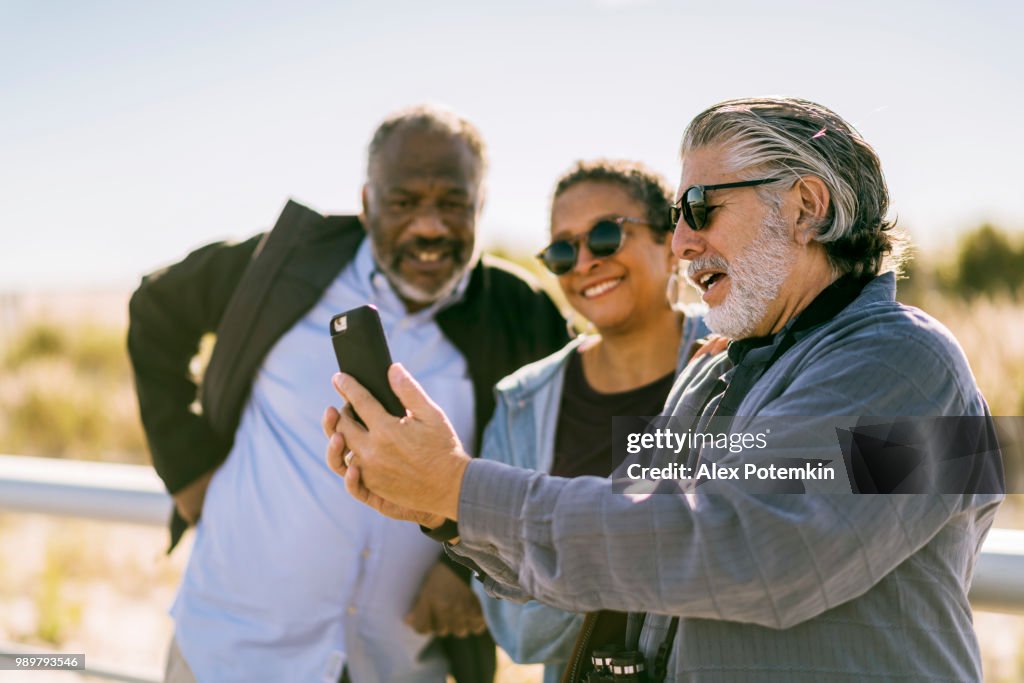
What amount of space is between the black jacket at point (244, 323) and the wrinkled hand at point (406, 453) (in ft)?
4.77

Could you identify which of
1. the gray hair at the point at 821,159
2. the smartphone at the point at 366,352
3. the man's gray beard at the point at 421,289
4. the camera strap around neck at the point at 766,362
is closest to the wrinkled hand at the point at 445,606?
the man's gray beard at the point at 421,289

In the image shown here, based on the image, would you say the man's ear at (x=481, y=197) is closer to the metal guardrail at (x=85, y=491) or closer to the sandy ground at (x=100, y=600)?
the metal guardrail at (x=85, y=491)

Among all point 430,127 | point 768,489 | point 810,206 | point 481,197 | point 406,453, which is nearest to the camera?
point 768,489

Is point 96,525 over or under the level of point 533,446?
under

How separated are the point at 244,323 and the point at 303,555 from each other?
854mm

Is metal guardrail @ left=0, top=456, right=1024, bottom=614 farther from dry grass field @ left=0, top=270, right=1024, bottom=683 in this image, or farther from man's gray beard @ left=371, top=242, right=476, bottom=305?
man's gray beard @ left=371, top=242, right=476, bottom=305

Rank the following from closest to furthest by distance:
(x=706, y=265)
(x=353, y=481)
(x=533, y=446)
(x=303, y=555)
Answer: (x=353, y=481), (x=706, y=265), (x=533, y=446), (x=303, y=555)

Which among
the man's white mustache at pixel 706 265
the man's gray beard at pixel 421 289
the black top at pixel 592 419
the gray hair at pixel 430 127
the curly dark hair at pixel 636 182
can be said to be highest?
the gray hair at pixel 430 127

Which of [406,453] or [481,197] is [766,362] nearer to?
[406,453]

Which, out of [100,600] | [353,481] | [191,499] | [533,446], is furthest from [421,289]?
[100,600]

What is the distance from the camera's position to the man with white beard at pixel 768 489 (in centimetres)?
148

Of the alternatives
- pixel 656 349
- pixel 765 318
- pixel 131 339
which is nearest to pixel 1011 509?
pixel 656 349

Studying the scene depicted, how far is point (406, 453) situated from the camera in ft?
5.57

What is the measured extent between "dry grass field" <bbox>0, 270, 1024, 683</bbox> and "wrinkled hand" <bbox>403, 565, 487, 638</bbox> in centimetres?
115
